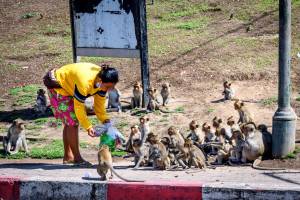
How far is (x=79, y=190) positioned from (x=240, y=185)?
2.13m

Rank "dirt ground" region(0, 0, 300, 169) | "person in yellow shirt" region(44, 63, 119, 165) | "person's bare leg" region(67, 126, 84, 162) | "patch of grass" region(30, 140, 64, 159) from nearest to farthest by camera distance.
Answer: "person in yellow shirt" region(44, 63, 119, 165) → "person's bare leg" region(67, 126, 84, 162) → "patch of grass" region(30, 140, 64, 159) → "dirt ground" region(0, 0, 300, 169)

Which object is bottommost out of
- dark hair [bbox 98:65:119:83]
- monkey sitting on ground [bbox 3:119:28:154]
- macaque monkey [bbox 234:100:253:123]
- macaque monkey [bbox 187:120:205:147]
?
monkey sitting on ground [bbox 3:119:28:154]

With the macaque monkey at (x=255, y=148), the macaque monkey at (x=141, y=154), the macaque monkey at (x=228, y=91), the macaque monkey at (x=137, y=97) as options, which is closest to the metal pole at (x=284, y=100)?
the macaque monkey at (x=255, y=148)

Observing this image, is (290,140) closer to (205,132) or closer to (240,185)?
(205,132)

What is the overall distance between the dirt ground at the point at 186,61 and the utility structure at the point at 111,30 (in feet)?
5.69

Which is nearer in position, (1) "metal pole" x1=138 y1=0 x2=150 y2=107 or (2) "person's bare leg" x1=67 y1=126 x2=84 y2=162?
(2) "person's bare leg" x1=67 y1=126 x2=84 y2=162

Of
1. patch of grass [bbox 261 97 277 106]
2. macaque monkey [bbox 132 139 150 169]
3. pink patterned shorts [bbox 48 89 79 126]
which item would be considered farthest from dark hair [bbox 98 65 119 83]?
patch of grass [bbox 261 97 277 106]

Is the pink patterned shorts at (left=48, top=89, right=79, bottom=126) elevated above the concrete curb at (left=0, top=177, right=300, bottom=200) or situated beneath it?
elevated above

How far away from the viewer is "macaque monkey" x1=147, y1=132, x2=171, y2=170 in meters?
12.3

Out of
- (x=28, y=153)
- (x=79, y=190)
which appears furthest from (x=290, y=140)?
(x=28, y=153)

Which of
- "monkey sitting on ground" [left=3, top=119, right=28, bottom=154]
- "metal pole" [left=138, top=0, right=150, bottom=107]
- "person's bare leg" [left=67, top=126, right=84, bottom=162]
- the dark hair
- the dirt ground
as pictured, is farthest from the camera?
"metal pole" [left=138, top=0, right=150, bottom=107]

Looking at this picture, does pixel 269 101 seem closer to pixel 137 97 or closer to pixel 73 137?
pixel 137 97

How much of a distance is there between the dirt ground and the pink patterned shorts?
1.81 metres

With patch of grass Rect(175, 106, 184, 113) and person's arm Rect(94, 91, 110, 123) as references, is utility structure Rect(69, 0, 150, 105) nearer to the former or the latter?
patch of grass Rect(175, 106, 184, 113)
